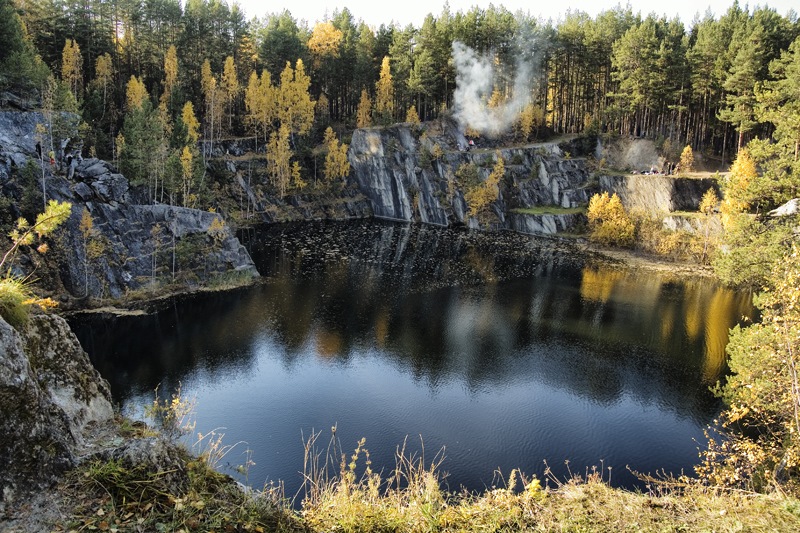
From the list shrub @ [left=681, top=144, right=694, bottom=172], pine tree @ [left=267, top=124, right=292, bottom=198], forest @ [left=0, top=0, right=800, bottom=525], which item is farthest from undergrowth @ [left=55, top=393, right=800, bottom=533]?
pine tree @ [left=267, top=124, right=292, bottom=198]

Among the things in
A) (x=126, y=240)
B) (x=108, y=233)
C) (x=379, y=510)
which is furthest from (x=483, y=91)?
(x=379, y=510)

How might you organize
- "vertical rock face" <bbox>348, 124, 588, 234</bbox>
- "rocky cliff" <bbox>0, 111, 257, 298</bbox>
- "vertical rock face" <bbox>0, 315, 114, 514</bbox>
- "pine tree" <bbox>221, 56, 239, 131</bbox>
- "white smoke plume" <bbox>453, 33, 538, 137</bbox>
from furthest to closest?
1. "white smoke plume" <bbox>453, 33, 538, 137</bbox>
2. "pine tree" <bbox>221, 56, 239, 131</bbox>
3. "vertical rock face" <bbox>348, 124, 588, 234</bbox>
4. "rocky cliff" <bbox>0, 111, 257, 298</bbox>
5. "vertical rock face" <bbox>0, 315, 114, 514</bbox>

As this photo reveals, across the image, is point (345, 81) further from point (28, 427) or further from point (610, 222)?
point (28, 427)

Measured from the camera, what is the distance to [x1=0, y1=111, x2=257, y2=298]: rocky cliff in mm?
36750

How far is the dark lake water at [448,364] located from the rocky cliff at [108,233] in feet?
13.6

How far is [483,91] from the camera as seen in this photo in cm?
8850

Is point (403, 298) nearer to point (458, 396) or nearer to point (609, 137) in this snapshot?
point (458, 396)

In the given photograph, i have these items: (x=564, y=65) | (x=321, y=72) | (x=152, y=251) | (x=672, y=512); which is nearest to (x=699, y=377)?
(x=672, y=512)

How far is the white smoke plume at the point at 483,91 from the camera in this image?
86.2 meters

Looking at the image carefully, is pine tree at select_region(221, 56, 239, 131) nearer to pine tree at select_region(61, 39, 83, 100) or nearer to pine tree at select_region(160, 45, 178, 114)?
pine tree at select_region(160, 45, 178, 114)

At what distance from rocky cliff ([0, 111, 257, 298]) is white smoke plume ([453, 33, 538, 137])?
176 feet

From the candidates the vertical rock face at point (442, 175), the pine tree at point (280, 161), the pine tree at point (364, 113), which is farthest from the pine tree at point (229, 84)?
the pine tree at point (364, 113)

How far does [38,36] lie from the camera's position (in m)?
69.1

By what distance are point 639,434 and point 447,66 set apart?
78.6 meters
